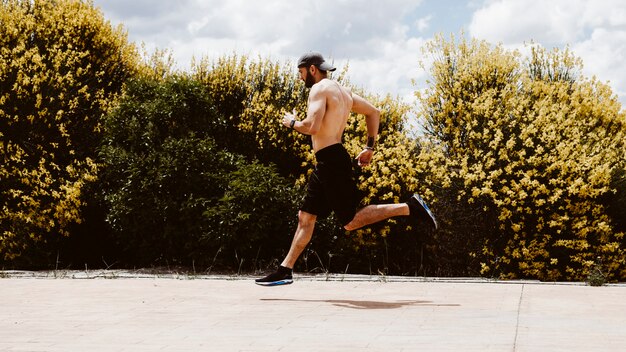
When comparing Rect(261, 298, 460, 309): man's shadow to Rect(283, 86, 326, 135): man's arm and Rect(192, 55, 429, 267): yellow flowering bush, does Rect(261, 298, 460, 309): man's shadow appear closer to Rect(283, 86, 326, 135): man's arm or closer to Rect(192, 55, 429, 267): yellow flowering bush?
Rect(283, 86, 326, 135): man's arm

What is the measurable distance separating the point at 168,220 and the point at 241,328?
492 cm

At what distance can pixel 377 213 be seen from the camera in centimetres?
681

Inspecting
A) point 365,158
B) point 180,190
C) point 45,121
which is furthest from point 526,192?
point 45,121

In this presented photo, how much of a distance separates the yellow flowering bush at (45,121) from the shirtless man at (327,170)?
472cm

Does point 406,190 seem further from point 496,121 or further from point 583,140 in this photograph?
point 583,140

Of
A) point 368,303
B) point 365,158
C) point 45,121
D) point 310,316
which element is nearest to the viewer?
point 310,316

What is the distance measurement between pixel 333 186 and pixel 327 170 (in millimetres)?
138

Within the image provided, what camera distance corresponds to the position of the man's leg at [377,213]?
6.80 m

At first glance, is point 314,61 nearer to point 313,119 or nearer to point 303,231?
point 313,119

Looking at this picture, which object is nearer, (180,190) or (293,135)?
(180,190)

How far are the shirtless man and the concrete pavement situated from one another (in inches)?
24.5

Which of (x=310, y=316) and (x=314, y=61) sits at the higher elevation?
(x=314, y=61)

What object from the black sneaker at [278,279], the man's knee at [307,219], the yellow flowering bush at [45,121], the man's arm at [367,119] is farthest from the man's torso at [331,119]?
the yellow flowering bush at [45,121]

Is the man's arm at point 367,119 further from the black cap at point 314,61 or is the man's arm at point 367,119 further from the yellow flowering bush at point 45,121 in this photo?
the yellow flowering bush at point 45,121
